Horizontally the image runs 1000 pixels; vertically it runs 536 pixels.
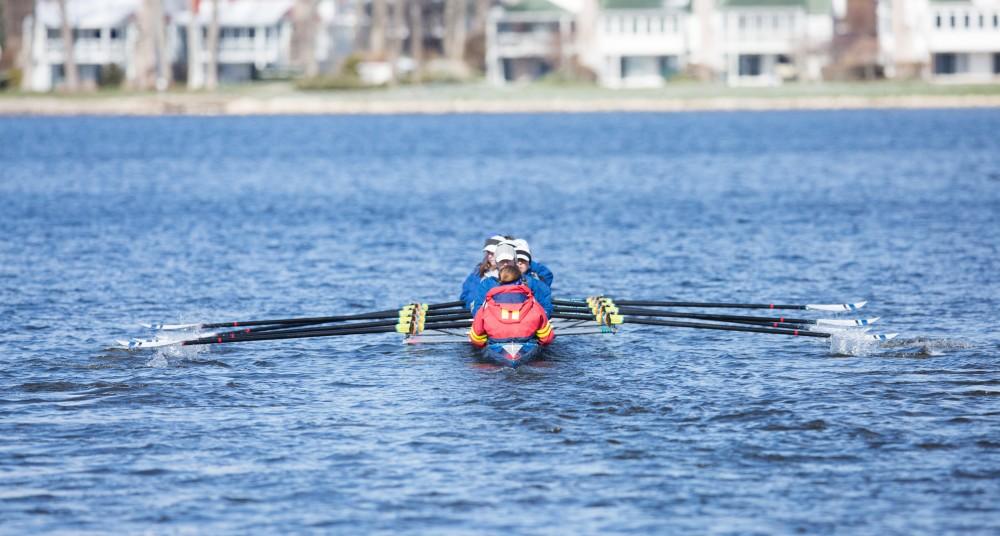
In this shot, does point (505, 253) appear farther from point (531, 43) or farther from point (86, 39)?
point (86, 39)

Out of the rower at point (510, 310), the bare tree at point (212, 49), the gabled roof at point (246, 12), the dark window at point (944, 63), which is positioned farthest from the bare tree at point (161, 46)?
the rower at point (510, 310)

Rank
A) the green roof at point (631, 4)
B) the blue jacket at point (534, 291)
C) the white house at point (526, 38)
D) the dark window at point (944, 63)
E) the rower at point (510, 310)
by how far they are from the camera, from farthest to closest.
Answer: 1. the white house at point (526, 38)
2. the green roof at point (631, 4)
3. the dark window at point (944, 63)
4. the blue jacket at point (534, 291)
5. the rower at point (510, 310)

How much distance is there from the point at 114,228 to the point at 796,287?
22.5m

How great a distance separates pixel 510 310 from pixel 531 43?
371 feet

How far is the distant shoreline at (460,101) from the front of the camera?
368ft

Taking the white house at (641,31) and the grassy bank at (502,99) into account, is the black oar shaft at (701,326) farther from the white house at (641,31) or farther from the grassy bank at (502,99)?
the white house at (641,31)

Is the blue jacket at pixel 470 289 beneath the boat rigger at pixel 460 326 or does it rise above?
above

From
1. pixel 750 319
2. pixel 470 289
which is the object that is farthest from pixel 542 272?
pixel 750 319

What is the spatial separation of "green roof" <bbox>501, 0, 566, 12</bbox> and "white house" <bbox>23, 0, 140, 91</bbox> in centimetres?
3456

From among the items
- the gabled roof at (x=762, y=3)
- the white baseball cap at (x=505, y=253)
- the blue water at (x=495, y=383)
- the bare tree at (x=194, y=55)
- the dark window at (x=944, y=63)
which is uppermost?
the gabled roof at (x=762, y=3)

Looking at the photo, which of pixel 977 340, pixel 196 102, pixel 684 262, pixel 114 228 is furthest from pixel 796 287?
pixel 196 102

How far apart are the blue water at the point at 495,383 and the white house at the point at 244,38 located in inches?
3291

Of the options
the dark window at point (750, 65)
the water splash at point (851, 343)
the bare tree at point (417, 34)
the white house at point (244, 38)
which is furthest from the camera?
the bare tree at point (417, 34)

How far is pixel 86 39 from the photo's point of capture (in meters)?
133
